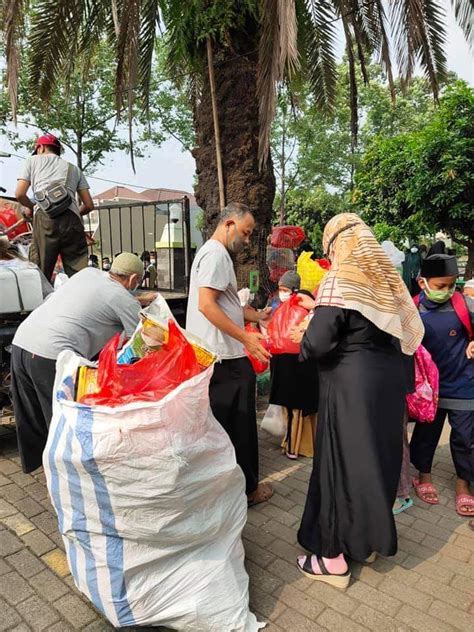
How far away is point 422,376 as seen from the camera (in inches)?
116

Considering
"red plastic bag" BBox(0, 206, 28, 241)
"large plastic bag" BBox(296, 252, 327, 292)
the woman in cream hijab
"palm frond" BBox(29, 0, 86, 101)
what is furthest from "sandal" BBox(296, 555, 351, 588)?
"palm frond" BBox(29, 0, 86, 101)

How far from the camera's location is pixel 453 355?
300 centimetres

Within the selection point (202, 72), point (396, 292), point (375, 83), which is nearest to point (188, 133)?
point (375, 83)

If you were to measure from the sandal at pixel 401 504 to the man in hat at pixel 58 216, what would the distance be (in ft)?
11.0

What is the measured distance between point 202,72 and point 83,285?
12.9ft

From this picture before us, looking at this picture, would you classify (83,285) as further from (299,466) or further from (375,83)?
(375,83)

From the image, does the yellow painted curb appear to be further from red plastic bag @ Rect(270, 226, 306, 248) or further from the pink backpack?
red plastic bag @ Rect(270, 226, 306, 248)

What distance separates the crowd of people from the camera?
Answer: 2.17 metres

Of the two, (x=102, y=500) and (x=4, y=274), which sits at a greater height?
(x=4, y=274)

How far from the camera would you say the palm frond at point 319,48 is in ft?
18.3

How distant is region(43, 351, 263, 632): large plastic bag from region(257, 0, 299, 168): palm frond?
2.55m

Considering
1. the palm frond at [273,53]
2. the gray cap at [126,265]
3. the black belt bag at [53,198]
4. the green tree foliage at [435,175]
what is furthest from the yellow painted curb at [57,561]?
the green tree foliage at [435,175]

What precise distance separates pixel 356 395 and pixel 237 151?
3.61m

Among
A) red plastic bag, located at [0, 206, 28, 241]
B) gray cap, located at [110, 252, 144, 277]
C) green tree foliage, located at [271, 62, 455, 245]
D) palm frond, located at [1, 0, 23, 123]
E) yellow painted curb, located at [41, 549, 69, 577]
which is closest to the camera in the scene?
yellow painted curb, located at [41, 549, 69, 577]
